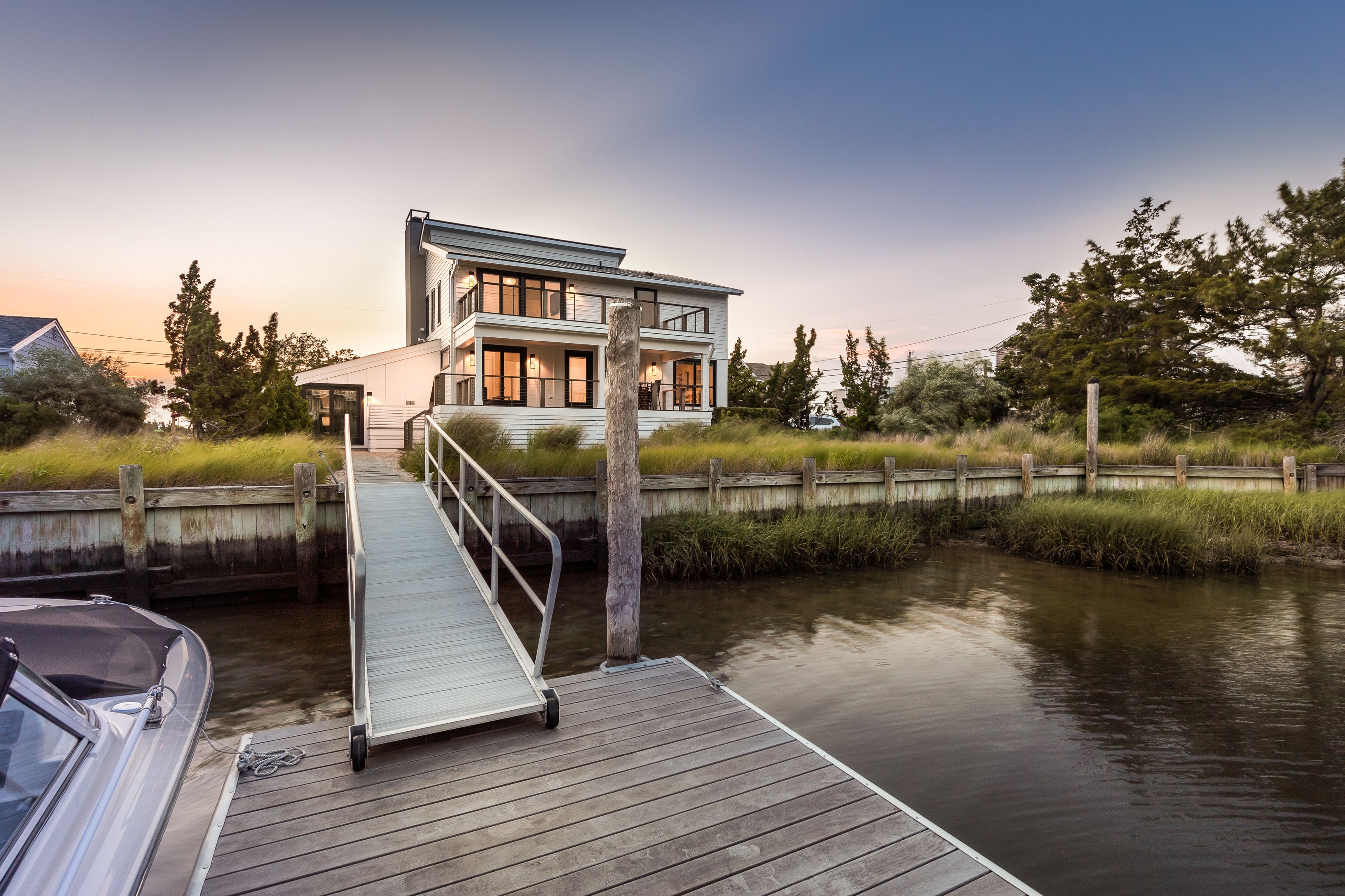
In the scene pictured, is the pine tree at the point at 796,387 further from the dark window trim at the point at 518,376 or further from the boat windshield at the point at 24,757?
the boat windshield at the point at 24,757

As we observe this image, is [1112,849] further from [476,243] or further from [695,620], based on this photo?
[476,243]

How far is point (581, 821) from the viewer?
3049 mm

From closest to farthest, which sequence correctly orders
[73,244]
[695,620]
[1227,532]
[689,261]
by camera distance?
1. [695,620]
2. [1227,532]
3. [73,244]
4. [689,261]

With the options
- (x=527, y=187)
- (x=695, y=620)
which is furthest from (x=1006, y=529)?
(x=527, y=187)

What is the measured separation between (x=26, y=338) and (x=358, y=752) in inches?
1215

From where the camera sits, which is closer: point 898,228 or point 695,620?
point 695,620

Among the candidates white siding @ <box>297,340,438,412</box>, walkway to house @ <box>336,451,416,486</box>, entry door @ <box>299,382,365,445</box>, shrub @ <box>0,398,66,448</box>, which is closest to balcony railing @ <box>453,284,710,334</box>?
white siding @ <box>297,340,438,412</box>

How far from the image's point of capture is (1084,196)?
61.8ft

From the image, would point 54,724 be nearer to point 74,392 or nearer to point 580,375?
point 74,392

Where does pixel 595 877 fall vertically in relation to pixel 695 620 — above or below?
above

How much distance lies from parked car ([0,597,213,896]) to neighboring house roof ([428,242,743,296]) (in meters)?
20.0

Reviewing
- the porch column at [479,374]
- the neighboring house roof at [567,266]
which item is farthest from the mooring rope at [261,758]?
the neighboring house roof at [567,266]

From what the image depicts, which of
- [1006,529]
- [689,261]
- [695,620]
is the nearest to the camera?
[695,620]

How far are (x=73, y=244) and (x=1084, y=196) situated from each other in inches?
1182
